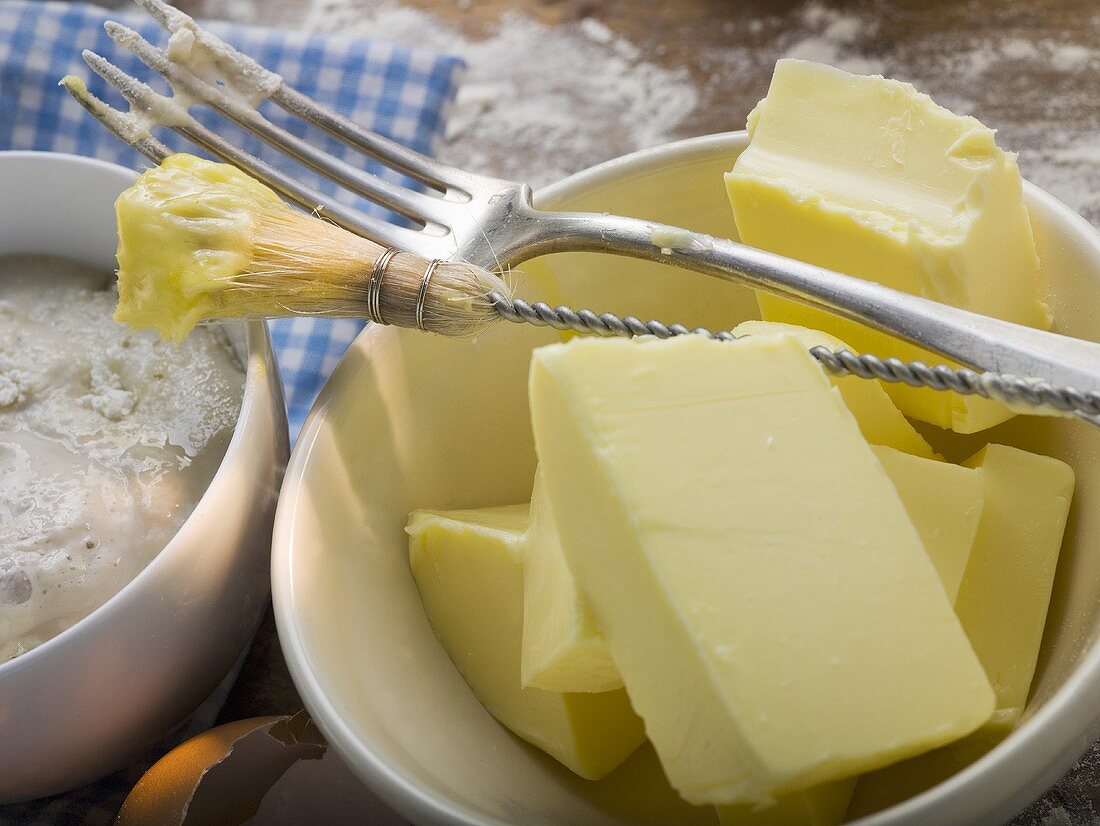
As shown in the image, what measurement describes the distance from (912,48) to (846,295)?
0.65 meters

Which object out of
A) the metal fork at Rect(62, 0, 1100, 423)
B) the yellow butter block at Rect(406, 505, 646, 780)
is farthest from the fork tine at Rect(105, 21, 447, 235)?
the yellow butter block at Rect(406, 505, 646, 780)

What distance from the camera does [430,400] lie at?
2.36 feet

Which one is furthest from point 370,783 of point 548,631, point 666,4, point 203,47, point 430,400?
point 666,4

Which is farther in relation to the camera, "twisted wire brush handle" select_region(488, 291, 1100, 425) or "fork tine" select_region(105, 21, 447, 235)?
"fork tine" select_region(105, 21, 447, 235)

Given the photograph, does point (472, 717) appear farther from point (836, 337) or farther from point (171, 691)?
point (836, 337)

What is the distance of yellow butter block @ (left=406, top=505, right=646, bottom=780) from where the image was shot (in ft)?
1.96

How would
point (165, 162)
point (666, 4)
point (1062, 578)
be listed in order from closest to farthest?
1. point (1062, 578)
2. point (165, 162)
3. point (666, 4)

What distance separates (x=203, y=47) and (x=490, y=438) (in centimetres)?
37

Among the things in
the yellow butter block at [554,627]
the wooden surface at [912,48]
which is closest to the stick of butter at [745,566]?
the yellow butter block at [554,627]

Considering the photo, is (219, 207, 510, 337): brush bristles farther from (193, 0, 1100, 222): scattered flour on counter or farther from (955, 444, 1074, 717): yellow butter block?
(193, 0, 1100, 222): scattered flour on counter

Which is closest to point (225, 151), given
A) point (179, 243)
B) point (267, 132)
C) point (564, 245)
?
point (267, 132)

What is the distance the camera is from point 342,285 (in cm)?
65

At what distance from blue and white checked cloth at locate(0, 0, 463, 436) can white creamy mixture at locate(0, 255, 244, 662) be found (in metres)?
0.31

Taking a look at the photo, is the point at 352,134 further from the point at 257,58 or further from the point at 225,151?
the point at 257,58
